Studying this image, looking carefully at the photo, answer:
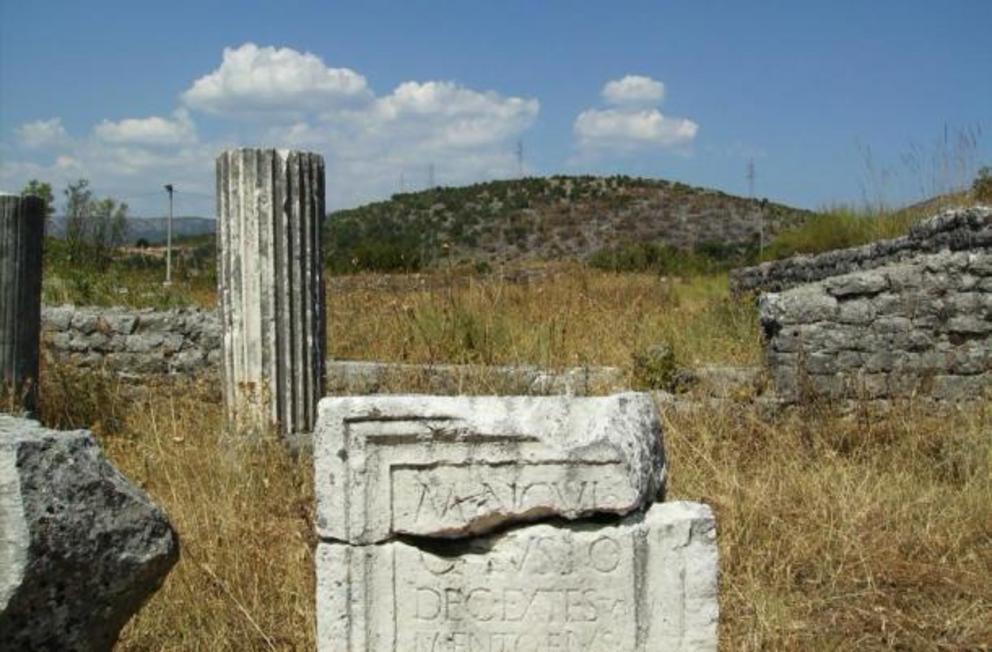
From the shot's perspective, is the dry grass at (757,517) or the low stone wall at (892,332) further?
the low stone wall at (892,332)

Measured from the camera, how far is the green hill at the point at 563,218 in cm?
3834

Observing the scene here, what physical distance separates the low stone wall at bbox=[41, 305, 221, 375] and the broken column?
20.6 feet

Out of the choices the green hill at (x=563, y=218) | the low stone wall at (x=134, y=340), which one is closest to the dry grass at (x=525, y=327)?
the low stone wall at (x=134, y=340)

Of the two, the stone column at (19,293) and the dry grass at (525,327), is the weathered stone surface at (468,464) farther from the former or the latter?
the stone column at (19,293)

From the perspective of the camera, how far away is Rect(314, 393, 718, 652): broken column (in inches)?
119

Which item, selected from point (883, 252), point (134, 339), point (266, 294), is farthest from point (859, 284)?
point (134, 339)

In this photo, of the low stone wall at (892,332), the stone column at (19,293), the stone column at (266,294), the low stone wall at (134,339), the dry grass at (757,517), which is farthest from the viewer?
the low stone wall at (134,339)

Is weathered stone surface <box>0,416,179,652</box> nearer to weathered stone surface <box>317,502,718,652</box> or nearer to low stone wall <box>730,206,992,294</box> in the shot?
weathered stone surface <box>317,502,718,652</box>

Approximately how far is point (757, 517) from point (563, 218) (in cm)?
3928

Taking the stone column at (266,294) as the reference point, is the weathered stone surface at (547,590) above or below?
below

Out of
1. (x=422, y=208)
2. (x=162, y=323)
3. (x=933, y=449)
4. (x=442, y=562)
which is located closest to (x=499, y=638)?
(x=442, y=562)

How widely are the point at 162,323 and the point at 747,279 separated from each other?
8042mm

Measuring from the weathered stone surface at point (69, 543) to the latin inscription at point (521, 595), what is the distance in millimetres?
787

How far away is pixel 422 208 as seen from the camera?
4888cm
